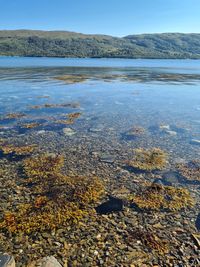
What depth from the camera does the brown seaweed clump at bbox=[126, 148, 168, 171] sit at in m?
13.2

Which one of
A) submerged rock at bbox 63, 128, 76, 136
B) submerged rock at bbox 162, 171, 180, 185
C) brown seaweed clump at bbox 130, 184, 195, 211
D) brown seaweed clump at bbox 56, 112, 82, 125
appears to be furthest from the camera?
brown seaweed clump at bbox 56, 112, 82, 125

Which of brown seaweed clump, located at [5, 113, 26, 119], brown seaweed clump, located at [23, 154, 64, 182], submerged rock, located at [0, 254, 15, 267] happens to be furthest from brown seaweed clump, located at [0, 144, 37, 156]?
submerged rock, located at [0, 254, 15, 267]

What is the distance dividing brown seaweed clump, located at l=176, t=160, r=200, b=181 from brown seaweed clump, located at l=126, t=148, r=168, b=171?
2.72 ft

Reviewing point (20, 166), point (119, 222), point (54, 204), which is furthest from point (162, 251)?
point (20, 166)

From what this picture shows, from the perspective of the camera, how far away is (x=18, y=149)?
15.0 meters

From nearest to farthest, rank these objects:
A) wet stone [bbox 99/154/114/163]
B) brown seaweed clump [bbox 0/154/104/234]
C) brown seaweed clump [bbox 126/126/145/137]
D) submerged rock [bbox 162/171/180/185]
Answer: brown seaweed clump [bbox 0/154/104/234] < submerged rock [bbox 162/171/180/185] < wet stone [bbox 99/154/114/163] < brown seaweed clump [bbox 126/126/145/137]

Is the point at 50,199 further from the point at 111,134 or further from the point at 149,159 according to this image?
the point at 111,134

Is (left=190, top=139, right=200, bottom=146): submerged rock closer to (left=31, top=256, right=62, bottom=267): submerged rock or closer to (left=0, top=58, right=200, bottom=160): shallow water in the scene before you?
(left=0, top=58, right=200, bottom=160): shallow water

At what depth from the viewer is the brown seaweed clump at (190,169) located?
484 inches

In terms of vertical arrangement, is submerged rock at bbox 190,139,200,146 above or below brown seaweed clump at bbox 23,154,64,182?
below

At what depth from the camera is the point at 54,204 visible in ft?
31.6

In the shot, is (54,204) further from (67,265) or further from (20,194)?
(67,265)

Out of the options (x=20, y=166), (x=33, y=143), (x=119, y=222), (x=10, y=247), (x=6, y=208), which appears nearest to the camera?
(x=10, y=247)

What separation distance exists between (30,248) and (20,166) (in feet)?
19.4
